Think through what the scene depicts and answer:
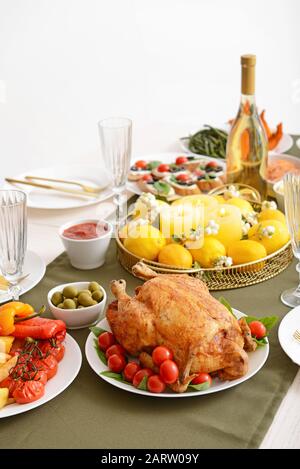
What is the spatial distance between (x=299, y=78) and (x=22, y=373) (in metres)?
5.92

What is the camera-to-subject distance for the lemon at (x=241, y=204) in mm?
2528

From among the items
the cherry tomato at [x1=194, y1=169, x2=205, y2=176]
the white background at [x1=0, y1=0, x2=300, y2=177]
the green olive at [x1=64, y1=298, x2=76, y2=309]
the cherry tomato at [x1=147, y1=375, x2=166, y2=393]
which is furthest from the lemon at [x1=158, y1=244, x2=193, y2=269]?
the white background at [x1=0, y1=0, x2=300, y2=177]

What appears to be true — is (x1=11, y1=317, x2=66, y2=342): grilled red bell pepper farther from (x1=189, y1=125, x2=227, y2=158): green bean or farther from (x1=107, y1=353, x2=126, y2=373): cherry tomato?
(x1=189, y1=125, x2=227, y2=158): green bean

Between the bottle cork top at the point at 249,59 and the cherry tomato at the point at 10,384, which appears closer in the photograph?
the cherry tomato at the point at 10,384

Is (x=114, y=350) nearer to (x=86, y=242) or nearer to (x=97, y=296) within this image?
(x=97, y=296)

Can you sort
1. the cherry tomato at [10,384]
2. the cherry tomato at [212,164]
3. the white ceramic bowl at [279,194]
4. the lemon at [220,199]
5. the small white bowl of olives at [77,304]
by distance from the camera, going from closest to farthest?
the cherry tomato at [10,384] < the small white bowl of olives at [77,304] < the lemon at [220,199] < the white ceramic bowl at [279,194] < the cherry tomato at [212,164]

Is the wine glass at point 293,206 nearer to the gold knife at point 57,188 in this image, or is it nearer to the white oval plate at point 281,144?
the gold knife at point 57,188

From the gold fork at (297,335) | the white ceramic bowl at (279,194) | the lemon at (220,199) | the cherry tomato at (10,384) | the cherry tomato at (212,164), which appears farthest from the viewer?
the cherry tomato at (212,164)

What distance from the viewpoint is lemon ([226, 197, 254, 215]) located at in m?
2.53

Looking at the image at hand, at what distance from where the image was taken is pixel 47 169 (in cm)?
325

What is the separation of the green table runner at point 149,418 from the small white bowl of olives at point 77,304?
0.58 ft

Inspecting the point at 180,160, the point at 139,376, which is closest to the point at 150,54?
the point at 180,160


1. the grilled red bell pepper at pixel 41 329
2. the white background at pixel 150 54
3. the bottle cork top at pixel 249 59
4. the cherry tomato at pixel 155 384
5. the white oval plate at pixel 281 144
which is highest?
the bottle cork top at pixel 249 59

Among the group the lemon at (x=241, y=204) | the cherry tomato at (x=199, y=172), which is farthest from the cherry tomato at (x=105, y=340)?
the cherry tomato at (x=199, y=172)
